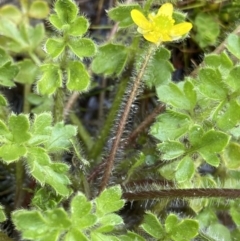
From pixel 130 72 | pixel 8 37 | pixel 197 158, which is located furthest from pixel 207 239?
pixel 8 37

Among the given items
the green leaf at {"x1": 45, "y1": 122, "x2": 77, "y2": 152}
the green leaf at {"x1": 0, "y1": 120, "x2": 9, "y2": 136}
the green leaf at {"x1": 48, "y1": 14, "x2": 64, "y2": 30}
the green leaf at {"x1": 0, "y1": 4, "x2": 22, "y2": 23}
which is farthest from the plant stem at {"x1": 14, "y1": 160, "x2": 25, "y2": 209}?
the green leaf at {"x1": 0, "y1": 4, "x2": 22, "y2": 23}

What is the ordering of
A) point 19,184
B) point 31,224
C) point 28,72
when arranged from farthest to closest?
1. point 28,72
2. point 19,184
3. point 31,224

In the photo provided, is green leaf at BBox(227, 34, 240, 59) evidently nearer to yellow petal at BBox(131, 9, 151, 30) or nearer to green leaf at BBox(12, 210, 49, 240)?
yellow petal at BBox(131, 9, 151, 30)

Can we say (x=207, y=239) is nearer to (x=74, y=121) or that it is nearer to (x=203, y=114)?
(x=203, y=114)

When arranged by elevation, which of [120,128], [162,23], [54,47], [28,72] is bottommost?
[28,72]

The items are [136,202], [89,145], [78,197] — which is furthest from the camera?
[89,145]

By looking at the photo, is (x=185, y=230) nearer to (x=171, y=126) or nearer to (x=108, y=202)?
(x=108, y=202)

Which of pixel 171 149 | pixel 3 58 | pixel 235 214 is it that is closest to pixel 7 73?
pixel 3 58

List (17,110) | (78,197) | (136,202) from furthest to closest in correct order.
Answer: (17,110) < (136,202) < (78,197)
